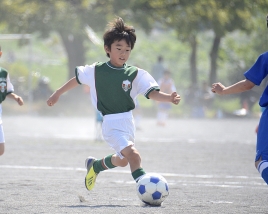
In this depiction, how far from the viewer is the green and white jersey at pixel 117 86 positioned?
7609mm

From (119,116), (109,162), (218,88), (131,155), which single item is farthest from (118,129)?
(218,88)

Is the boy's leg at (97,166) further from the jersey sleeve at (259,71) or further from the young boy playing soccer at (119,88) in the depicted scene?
the jersey sleeve at (259,71)

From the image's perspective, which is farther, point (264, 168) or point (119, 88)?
point (119, 88)

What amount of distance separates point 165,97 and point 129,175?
3.12 m

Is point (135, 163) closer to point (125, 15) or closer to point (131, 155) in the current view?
point (131, 155)

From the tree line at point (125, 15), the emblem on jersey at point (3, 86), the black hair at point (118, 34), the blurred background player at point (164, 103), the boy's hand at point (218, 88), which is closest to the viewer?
the boy's hand at point (218, 88)

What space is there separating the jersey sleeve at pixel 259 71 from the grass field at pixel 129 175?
1258 millimetres

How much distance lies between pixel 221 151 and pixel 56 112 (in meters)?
15.5

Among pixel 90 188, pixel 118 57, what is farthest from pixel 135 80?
pixel 90 188

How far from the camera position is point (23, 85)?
94.3 ft

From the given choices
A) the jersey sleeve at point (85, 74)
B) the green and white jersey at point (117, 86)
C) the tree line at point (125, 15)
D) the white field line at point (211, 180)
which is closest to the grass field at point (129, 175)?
the white field line at point (211, 180)

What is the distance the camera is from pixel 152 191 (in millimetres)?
7121

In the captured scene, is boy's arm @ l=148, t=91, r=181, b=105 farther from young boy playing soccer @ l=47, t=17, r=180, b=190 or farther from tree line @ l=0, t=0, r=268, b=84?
tree line @ l=0, t=0, r=268, b=84

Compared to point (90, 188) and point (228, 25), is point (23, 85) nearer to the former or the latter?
point (228, 25)
